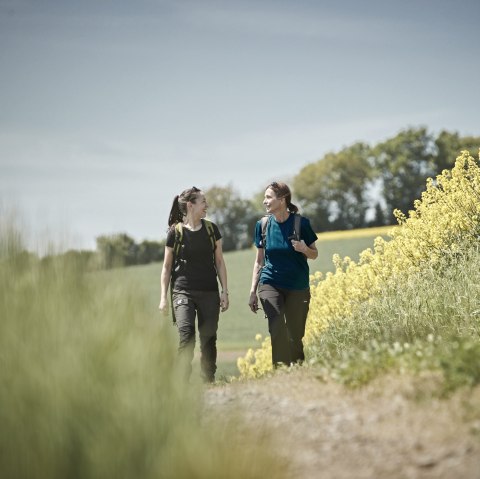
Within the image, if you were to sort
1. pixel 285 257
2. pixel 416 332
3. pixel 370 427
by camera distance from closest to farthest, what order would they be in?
pixel 370 427 < pixel 285 257 < pixel 416 332

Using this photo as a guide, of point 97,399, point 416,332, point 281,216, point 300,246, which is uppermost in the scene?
point 281,216

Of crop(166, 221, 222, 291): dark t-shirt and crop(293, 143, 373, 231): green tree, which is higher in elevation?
crop(293, 143, 373, 231): green tree

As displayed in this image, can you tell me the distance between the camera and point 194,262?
23.1 ft

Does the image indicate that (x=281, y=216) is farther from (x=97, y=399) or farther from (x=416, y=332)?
(x=97, y=399)

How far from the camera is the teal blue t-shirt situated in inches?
279

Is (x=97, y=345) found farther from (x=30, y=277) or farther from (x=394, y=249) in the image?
(x=394, y=249)

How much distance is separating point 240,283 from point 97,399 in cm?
3484

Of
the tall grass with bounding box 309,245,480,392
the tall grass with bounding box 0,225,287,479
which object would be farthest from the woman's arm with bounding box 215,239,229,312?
the tall grass with bounding box 0,225,287,479

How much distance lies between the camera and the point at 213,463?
361 centimetres

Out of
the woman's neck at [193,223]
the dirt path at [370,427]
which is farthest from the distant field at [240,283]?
the dirt path at [370,427]

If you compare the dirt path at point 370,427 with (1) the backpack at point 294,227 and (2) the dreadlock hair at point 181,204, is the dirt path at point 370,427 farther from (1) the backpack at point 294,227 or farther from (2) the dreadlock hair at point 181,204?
(2) the dreadlock hair at point 181,204

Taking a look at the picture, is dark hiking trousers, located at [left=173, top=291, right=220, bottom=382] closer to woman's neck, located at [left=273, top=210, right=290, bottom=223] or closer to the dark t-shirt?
the dark t-shirt

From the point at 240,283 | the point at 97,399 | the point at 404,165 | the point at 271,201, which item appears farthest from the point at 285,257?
the point at 404,165

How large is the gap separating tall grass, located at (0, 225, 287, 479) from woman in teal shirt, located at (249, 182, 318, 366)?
10.1 feet
